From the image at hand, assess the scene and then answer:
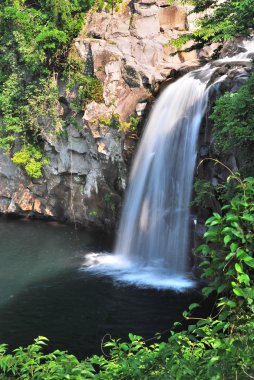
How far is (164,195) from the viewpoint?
516 inches

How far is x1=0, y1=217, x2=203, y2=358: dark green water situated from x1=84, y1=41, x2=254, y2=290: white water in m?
0.72

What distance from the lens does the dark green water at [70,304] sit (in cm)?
928

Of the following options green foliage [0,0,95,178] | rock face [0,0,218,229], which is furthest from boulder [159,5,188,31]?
green foliage [0,0,95,178]

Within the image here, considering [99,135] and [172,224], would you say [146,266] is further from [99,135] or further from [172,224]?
[99,135]

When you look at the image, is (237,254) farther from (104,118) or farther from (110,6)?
(110,6)

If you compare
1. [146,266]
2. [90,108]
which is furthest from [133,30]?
[146,266]

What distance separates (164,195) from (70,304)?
463cm

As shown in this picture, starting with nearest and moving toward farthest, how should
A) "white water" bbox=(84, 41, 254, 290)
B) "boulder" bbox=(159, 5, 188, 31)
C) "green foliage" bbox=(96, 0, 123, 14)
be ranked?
"white water" bbox=(84, 41, 254, 290)
"green foliage" bbox=(96, 0, 123, 14)
"boulder" bbox=(159, 5, 188, 31)

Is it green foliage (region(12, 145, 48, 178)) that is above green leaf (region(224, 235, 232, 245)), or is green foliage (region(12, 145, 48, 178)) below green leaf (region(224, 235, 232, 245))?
above

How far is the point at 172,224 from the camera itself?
12805mm

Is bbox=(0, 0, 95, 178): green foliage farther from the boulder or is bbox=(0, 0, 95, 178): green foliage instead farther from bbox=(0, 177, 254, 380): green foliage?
bbox=(0, 177, 254, 380): green foliage

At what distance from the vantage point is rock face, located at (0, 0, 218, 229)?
14.9m

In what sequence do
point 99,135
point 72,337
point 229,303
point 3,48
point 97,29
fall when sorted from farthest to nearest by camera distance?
point 3,48, point 97,29, point 99,135, point 72,337, point 229,303

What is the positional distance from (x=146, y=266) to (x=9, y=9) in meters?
11.9
